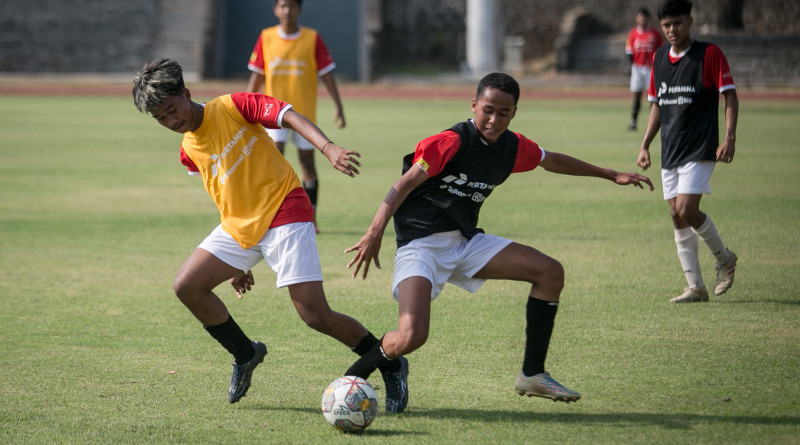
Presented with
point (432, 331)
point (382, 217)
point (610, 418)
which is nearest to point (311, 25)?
point (432, 331)

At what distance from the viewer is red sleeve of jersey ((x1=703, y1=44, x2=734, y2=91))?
6.57 meters

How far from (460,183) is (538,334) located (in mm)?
844

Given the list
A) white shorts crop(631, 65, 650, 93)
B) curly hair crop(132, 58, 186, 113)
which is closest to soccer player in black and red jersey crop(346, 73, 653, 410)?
curly hair crop(132, 58, 186, 113)

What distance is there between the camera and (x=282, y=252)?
4473 mm

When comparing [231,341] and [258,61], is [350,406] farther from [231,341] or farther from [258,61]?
[258,61]

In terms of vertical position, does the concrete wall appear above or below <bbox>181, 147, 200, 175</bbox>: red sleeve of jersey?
below

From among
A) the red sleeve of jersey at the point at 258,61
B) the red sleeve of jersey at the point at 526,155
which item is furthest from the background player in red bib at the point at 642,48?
the red sleeve of jersey at the point at 526,155

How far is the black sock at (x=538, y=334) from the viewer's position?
178 inches

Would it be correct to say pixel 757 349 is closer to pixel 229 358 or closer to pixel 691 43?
pixel 691 43

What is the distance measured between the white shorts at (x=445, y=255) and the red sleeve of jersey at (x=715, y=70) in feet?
9.14

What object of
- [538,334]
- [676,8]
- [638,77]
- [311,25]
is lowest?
[311,25]

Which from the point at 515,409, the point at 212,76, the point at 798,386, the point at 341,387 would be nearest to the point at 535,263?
the point at 515,409

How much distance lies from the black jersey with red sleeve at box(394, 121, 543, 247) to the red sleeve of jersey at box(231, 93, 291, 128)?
0.70m

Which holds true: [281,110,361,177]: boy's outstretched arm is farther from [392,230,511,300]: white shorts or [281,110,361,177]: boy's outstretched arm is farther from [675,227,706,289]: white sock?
[675,227,706,289]: white sock
